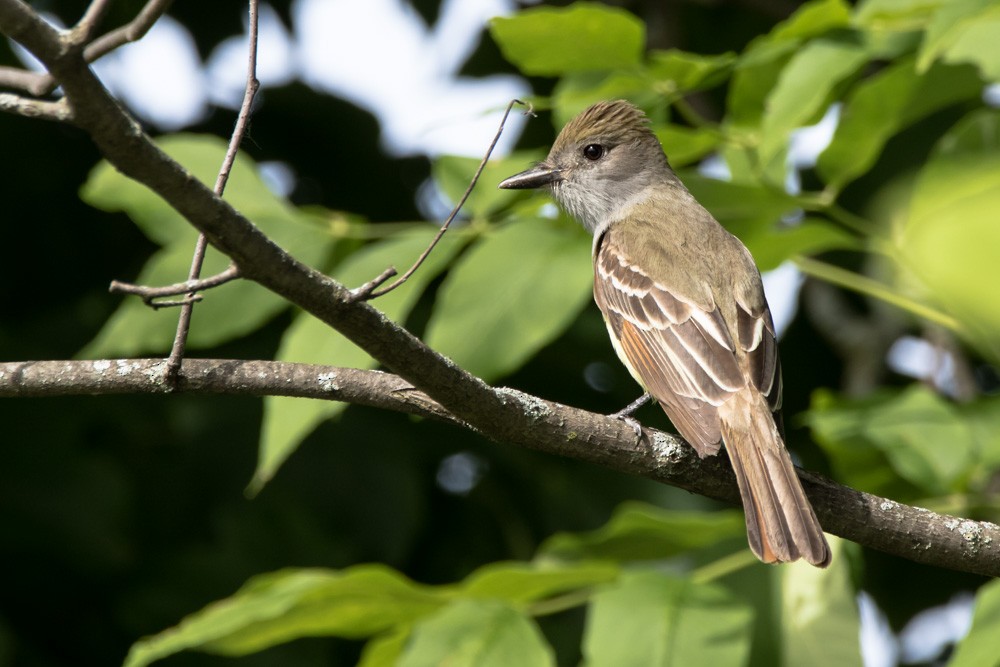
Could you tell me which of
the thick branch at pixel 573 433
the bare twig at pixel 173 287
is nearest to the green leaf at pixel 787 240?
the thick branch at pixel 573 433

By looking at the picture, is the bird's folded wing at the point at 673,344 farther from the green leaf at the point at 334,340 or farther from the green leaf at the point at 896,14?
the green leaf at the point at 896,14

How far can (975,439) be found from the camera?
4.08 meters

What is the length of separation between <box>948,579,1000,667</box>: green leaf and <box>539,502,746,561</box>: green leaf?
0.78 metres

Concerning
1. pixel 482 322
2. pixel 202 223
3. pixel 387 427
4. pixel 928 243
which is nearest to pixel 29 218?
pixel 387 427

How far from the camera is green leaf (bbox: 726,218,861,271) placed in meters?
3.88

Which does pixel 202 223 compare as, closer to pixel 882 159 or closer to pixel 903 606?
pixel 882 159

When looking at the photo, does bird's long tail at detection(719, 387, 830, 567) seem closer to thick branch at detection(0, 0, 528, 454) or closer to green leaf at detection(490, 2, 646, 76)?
thick branch at detection(0, 0, 528, 454)

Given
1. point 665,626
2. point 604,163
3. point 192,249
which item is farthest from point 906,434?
point 192,249

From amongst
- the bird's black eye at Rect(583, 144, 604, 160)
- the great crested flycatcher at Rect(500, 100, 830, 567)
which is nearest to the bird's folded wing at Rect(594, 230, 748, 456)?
the great crested flycatcher at Rect(500, 100, 830, 567)

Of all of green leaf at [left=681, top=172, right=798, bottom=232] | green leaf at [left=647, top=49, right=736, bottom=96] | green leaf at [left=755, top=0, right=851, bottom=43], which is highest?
green leaf at [left=755, top=0, right=851, bottom=43]

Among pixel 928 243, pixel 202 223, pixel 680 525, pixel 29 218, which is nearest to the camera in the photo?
pixel 928 243

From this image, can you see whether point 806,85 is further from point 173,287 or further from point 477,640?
point 173,287

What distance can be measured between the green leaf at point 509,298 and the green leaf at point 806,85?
2.60 feet

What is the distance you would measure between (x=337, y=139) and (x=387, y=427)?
1.85 metres
